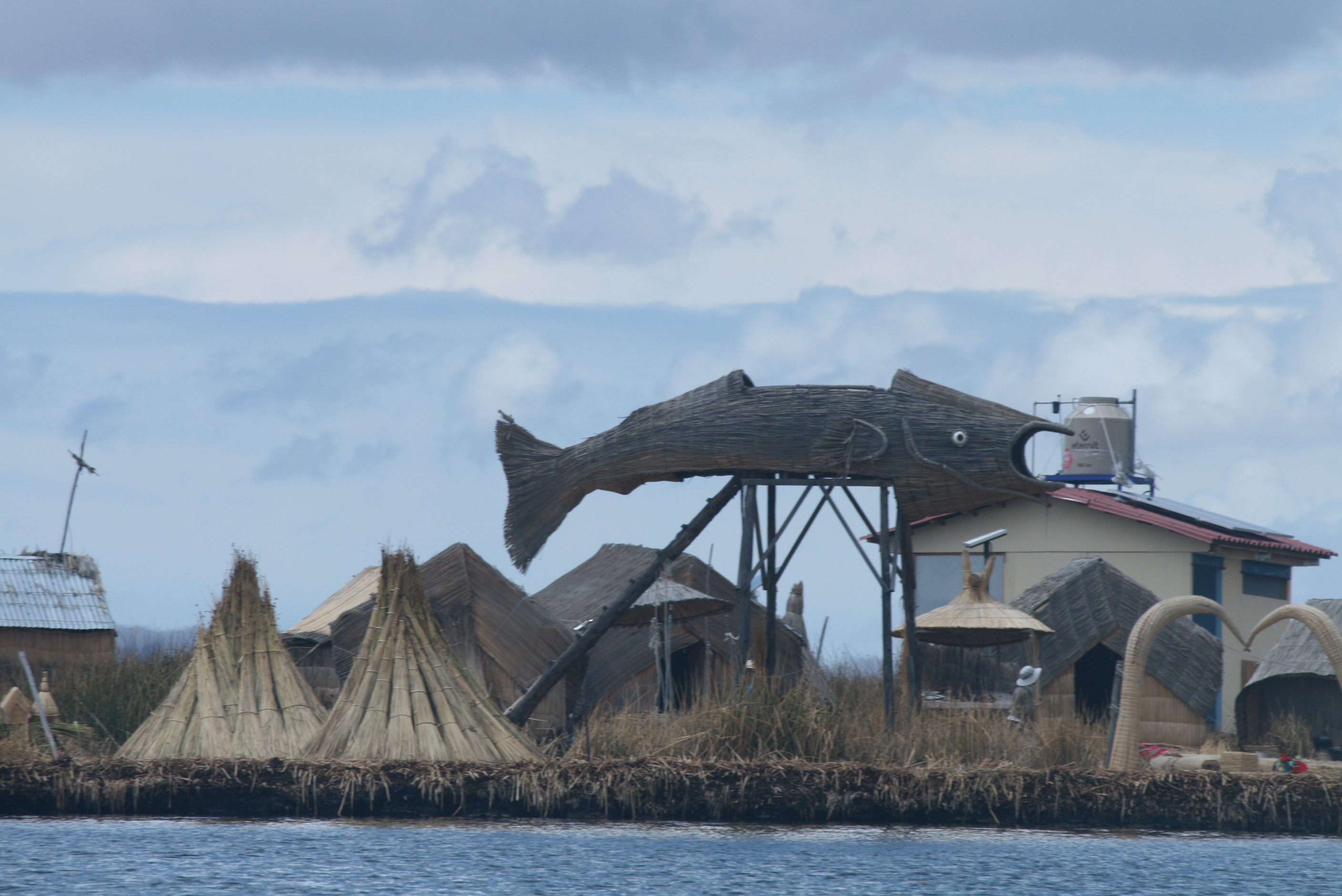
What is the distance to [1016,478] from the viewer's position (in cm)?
1900

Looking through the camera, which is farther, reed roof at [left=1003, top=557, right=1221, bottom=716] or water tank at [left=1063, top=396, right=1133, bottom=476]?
water tank at [left=1063, top=396, right=1133, bottom=476]

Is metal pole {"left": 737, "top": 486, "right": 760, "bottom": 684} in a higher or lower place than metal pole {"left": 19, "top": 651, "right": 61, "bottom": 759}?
higher

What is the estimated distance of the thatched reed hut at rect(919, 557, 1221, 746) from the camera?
24969 mm

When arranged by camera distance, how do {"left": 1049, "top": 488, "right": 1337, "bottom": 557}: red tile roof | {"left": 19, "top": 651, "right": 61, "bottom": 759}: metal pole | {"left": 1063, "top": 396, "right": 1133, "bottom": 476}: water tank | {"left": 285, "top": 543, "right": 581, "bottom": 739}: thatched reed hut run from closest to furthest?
{"left": 19, "top": 651, "right": 61, "bottom": 759}: metal pole, {"left": 285, "top": 543, "right": 581, "bottom": 739}: thatched reed hut, {"left": 1049, "top": 488, "right": 1337, "bottom": 557}: red tile roof, {"left": 1063, "top": 396, "right": 1133, "bottom": 476}: water tank

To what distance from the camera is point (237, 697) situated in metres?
19.6

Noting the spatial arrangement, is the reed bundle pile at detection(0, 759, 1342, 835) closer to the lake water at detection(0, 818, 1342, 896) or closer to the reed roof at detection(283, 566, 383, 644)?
the lake water at detection(0, 818, 1342, 896)

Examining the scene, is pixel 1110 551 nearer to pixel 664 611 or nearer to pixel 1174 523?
pixel 1174 523

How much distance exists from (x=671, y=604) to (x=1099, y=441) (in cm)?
1428

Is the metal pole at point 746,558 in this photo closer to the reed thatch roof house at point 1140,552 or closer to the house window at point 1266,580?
the reed thatch roof house at point 1140,552

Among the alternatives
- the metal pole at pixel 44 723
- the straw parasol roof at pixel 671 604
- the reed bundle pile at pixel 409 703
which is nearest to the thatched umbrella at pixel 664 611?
the straw parasol roof at pixel 671 604

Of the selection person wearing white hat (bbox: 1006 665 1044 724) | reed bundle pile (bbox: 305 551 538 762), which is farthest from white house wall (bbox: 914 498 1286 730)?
reed bundle pile (bbox: 305 551 538 762)

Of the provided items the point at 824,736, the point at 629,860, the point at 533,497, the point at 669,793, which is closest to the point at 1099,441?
the point at 533,497

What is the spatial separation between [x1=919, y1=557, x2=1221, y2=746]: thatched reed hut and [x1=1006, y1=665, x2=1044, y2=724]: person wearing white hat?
3.32 metres

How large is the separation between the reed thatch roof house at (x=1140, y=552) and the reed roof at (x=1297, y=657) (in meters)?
2.12
